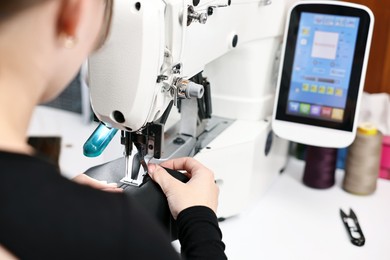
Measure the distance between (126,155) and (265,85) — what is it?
57 centimetres

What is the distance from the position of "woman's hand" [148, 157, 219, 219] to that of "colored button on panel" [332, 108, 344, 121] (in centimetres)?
49

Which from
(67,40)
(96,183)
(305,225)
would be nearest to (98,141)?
(96,183)

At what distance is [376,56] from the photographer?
1.51m

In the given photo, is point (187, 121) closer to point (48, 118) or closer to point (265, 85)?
point (265, 85)

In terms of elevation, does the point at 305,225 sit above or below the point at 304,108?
below

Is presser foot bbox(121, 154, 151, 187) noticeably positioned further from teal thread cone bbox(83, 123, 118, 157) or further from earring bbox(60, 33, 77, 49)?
earring bbox(60, 33, 77, 49)

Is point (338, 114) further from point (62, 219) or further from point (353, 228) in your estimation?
point (62, 219)

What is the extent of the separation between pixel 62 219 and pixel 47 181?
0.13ft

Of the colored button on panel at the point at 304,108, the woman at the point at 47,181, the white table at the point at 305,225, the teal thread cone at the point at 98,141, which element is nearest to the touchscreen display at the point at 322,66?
the colored button on panel at the point at 304,108

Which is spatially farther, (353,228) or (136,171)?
(353,228)

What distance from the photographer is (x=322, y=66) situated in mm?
1276

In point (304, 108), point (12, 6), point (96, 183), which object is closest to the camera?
point (12, 6)

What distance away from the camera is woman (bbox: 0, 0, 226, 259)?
0.46 m

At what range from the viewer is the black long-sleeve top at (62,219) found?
0.46m
